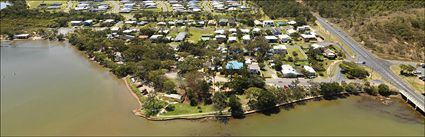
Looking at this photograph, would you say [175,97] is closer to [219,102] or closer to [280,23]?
[219,102]

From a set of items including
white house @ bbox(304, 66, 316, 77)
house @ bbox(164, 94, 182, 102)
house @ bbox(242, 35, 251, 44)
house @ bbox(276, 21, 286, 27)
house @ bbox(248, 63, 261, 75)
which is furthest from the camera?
house @ bbox(276, 21, 286, 27)

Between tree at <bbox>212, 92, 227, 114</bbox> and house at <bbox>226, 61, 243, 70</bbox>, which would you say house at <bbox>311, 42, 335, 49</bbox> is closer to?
house at <bbox>226, 61, 243, 70</bbox>

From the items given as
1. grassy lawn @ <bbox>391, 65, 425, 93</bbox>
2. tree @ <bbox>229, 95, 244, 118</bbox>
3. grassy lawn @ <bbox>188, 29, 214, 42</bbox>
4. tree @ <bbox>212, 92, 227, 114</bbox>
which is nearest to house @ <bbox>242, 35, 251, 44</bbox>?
grassy lawn @ <bbox>188, 29, 214, 42</bbox>

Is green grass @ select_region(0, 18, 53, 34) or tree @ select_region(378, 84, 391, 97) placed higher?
green grass @ select_region(0, 18, 53, 34)

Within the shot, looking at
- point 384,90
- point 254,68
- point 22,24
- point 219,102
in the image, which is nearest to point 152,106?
point 219,102

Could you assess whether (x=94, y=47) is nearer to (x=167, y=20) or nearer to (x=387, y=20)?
(x=167, y=20)


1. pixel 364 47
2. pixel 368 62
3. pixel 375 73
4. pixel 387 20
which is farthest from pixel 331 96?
pixel 387 20
